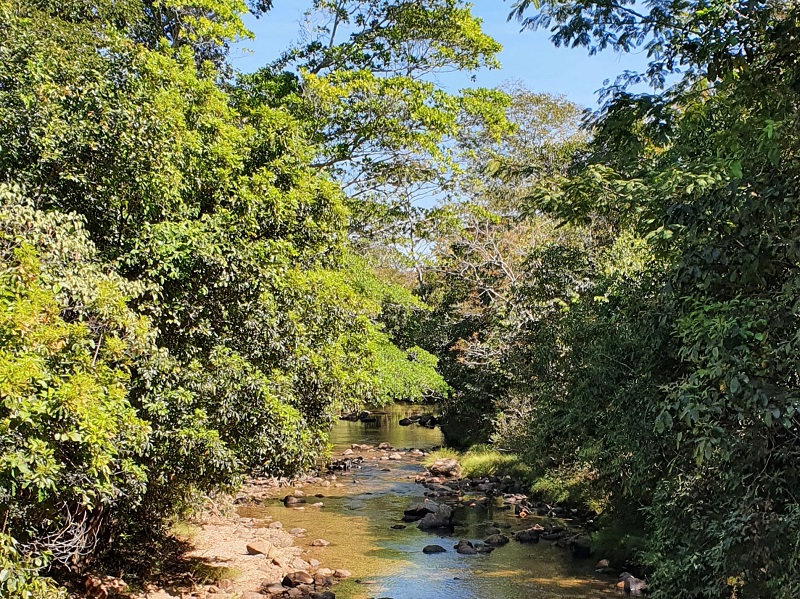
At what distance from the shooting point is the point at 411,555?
48.9ft

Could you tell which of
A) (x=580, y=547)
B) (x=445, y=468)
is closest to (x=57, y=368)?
(x=580, y=547)

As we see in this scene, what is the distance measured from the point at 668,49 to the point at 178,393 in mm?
6924

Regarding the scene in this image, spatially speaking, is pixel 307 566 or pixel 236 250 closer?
pixel 236 250

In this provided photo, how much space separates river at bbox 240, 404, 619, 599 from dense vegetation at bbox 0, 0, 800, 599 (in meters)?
2.02

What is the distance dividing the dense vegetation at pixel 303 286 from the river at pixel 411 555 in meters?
2.02

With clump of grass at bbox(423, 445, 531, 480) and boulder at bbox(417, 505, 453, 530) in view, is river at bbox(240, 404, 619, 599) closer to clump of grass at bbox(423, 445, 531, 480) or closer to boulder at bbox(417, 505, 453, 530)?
boulder at bbox(417, 505, 453, 530)

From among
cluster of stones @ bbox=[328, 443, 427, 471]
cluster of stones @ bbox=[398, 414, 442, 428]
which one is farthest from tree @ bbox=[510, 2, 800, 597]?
cluster of stones @ bbox=[398, 414, 442, 428]

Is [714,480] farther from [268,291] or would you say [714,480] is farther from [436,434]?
[436,434]

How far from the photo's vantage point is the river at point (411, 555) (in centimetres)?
1270

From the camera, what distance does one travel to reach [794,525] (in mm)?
6184

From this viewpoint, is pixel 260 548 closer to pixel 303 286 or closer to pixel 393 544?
pixel 393 544

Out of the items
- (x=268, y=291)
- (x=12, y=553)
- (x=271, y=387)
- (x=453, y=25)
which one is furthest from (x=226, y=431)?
(x=453, y=25)

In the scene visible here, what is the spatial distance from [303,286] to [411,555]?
284 inches

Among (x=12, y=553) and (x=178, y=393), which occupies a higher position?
(x=178, y=393)
